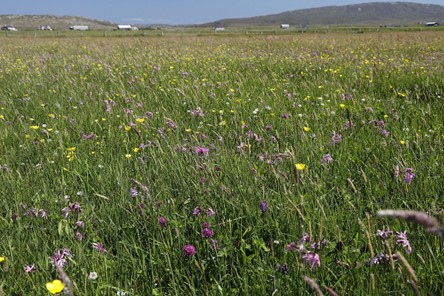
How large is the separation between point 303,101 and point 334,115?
3.05ft

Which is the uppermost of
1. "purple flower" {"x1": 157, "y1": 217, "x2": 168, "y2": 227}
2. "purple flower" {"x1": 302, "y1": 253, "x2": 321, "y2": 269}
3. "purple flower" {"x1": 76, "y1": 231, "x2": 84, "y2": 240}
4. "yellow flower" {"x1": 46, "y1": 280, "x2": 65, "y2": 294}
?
"yellow flower" {"x1": 46, "y1": 280, "x2": 65, "y2": 294}

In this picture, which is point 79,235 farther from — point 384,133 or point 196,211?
point 384,133

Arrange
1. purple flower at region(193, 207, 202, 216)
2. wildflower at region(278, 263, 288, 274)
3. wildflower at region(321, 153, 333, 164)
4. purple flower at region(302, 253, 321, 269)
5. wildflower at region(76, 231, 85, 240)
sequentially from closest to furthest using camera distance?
purple flower at region(302, 253, 321, 269) < wildflower at region(278, 263, 288, 274) < wildflower at region(76, 231, 85, 240) < purple flower at region(193, 207, 202, 216) < wildflower at region(321, 153, 333, 164)

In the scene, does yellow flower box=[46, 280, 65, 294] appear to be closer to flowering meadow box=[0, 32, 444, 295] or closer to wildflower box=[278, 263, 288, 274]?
flowering meadow box=[0, 32, 444, 295]

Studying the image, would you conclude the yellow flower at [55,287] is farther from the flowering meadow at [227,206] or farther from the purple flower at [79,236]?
the purple flower at [79,236]

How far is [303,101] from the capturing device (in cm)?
510

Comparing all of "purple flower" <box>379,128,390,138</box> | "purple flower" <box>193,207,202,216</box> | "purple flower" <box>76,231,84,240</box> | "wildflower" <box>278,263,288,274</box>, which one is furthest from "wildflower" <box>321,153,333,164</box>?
"purple flower" <box>76,231,84,240</box>

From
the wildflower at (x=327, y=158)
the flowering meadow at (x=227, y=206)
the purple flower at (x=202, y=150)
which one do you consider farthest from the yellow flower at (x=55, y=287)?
the wildflower at (x=327, y=158)

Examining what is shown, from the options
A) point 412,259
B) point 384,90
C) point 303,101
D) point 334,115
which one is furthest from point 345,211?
point 384,90

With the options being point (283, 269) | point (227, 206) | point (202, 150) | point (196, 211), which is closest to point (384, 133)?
point (202, 150)

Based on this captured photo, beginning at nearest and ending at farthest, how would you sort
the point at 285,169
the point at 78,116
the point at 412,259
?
1. the point at 412,259
2. the point at 285,169
3. the point at 78,116

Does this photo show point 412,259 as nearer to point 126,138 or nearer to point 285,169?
point 285,169

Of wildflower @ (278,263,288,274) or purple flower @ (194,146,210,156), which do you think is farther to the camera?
purple flower @ (194,146,210,156)

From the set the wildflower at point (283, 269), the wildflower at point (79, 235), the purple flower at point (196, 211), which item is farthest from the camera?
the purple flower at point (196, 211)
